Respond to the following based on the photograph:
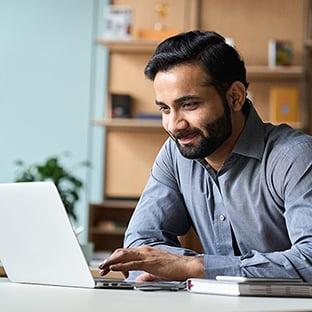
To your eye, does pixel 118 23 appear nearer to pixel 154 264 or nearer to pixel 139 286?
pixel 154 264

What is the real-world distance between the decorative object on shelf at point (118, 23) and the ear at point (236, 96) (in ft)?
9.82

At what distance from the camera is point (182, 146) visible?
224 centimetres

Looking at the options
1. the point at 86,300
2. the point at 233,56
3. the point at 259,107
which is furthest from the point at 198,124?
the point at 259,107

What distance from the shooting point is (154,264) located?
1964 mm

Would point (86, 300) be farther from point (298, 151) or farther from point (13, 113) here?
point (13, 113)

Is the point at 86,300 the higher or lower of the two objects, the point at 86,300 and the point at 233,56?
the lower

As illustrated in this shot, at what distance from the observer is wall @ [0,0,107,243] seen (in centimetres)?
548

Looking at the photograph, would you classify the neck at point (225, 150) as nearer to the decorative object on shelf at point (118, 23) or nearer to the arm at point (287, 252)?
the arm at point (287, 252)

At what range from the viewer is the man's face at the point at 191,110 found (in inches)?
86.8

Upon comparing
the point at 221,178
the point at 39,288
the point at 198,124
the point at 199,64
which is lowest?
the point at 39,288

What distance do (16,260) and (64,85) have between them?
3.60 meters

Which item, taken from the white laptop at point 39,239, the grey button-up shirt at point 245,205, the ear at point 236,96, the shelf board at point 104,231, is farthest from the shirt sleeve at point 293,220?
the shelf board at point 104,231

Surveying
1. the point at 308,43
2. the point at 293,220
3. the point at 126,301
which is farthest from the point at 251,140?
the point at 308,43

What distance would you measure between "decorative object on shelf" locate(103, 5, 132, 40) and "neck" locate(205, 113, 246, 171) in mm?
3008
